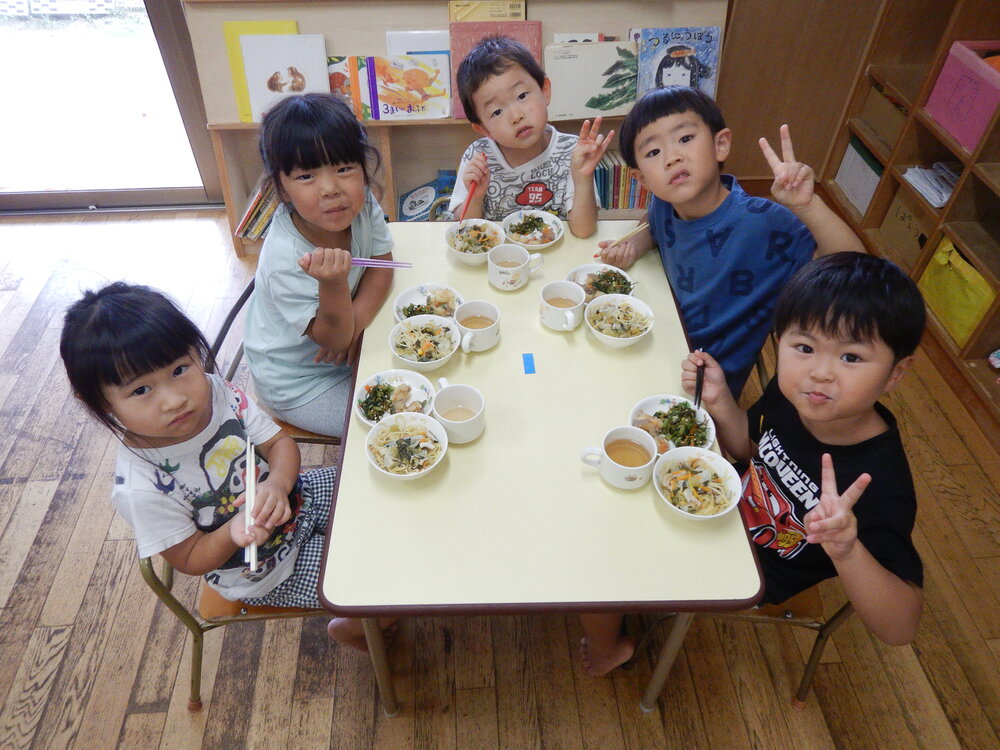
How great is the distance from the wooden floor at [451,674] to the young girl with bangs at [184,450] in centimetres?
52

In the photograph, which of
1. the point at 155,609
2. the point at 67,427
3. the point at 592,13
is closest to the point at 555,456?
the point at 155,609

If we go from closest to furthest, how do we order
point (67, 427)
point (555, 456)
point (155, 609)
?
point (555, 456) → point (155, 609) → point (67, 427)

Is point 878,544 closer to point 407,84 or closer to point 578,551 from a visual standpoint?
point 578,551

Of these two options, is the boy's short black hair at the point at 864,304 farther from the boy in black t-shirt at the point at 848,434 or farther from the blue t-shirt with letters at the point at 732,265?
the blue t-shirt with letters at the point at 732,265

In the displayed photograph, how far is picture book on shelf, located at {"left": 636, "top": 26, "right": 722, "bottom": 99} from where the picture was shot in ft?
9.19

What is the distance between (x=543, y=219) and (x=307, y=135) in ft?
2.33

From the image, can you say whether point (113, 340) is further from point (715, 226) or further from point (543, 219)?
point (715, 226)

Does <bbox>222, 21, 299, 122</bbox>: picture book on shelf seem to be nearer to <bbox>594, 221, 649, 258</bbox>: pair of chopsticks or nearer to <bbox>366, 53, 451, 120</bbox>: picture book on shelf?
<bbox>366, 53, 451, 120</bbox>: picture book on shelf

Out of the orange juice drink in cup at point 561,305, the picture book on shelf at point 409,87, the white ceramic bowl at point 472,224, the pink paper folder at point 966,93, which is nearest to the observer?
the orange juice drink in cup at point 561,305

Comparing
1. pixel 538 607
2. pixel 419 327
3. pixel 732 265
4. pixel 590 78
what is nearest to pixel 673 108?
pixel 732 265

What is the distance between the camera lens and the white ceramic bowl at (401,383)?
Answer: 1.35 meters

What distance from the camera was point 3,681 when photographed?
1770mm

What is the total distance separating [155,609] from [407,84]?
227cm

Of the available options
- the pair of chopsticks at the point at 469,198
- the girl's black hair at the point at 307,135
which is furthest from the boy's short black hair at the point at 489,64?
the girl's black hair at the point at 307,135
